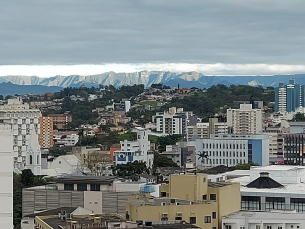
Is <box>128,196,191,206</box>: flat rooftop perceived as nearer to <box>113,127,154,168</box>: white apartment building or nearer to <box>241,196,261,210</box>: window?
<box>241,196,261,210</box>: window

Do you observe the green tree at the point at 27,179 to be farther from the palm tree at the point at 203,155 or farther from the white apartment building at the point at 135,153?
the palm tree at the point at 203,155

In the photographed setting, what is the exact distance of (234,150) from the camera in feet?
392

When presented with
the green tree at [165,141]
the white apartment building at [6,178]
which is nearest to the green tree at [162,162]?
the green tree at [165,141]

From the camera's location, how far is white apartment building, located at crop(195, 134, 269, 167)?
118438mm

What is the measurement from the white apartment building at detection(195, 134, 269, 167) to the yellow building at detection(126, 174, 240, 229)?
70.0 metres

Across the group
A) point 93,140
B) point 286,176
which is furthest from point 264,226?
point 93,140

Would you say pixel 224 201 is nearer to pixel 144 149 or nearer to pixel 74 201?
pixel 74 201

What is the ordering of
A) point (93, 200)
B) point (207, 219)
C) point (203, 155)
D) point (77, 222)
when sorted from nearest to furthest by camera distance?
1. point (77, 222)
2. point (207, 219)
3. point (93, 200)
4. point (203, 155)

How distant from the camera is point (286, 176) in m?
64.9

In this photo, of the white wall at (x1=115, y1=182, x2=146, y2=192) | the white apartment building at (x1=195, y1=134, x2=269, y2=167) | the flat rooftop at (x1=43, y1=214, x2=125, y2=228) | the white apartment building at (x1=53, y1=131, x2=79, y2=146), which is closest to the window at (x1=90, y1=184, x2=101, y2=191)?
the white wall at (x1=115, y1=182, x2=146, y2=192)

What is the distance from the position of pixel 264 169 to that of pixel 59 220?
27558mm

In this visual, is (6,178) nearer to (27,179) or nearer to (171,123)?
(27,179)

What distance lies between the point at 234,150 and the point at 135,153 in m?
16.9

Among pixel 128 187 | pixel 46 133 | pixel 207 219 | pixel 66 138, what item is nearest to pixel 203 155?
pixel 46 133
